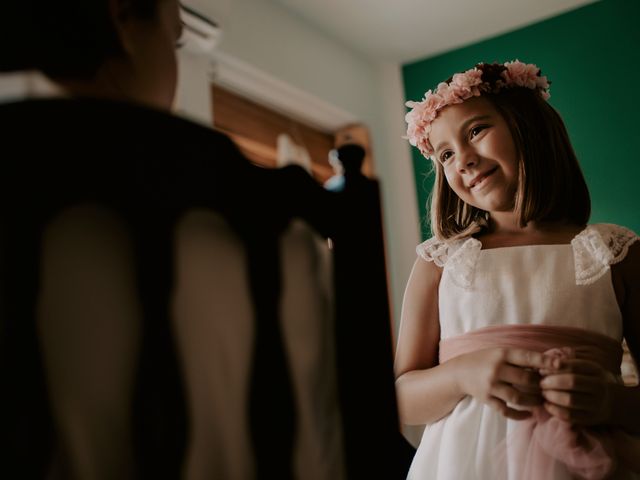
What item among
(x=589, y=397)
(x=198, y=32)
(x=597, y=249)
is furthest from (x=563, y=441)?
(x=198, y=32)

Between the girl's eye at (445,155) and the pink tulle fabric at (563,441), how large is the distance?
11.6 inches

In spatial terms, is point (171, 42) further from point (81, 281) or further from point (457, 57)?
point (457, 57)

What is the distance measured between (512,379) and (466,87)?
0.47 m

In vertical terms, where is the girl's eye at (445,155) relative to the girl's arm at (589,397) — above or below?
above

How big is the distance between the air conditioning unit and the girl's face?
998 millimetres

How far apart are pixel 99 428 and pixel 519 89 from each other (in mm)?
871

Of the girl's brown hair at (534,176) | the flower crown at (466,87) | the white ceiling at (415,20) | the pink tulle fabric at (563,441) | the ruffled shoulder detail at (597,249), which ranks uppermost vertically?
the white ceiling at (415,20)

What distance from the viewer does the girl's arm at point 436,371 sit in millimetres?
732

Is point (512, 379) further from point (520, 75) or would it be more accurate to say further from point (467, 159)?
point (520, 75)

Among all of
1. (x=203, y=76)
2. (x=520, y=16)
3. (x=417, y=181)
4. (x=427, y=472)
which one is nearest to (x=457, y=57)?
(x=520, y=16)

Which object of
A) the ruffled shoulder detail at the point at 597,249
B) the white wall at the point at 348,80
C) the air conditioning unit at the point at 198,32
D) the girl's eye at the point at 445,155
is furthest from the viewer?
the white wall at the point at 348,80

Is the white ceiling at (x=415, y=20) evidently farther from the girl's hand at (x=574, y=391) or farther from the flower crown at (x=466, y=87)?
the girl's hand at (x=574, y=391)

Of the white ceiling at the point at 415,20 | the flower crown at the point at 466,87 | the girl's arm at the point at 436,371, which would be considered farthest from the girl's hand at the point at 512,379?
the white ceiling at the point at 415,20

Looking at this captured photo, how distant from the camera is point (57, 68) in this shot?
1.71ft
